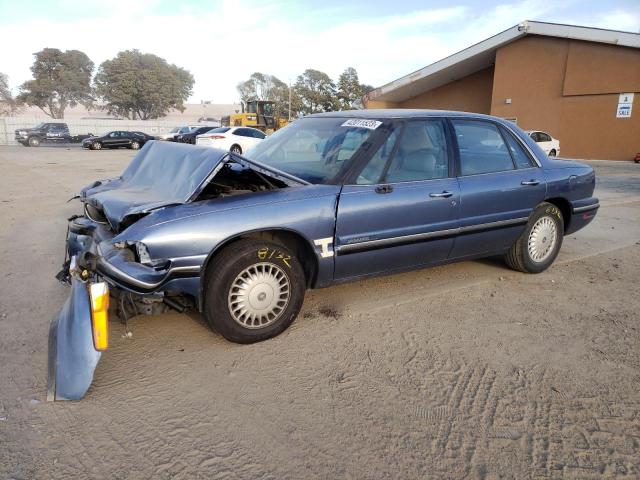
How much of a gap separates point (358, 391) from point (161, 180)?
2086mm

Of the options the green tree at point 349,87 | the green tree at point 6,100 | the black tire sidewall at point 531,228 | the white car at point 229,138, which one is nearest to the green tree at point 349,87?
the green tree at point 349,87

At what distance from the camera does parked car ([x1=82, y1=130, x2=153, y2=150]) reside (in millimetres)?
27156

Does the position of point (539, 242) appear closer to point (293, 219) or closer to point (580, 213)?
point (580, 213)

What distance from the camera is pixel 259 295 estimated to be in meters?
3.04

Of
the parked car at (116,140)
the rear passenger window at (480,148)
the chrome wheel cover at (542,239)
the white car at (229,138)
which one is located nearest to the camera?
the rear passenger window at (480,148)

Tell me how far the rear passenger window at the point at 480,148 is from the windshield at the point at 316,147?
84cm

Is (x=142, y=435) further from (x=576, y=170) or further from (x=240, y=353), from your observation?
(x=576, y=170)

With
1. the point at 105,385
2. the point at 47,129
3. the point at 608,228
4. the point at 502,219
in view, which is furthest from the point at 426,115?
the point at 47,129

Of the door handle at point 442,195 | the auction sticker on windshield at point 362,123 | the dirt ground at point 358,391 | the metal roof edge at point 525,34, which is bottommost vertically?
the dirt ground at point 358,391

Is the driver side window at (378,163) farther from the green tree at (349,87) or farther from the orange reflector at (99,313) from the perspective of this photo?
the green tree at (349,87)

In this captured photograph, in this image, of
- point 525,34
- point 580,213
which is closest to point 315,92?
point 525,34

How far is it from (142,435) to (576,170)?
179 inches

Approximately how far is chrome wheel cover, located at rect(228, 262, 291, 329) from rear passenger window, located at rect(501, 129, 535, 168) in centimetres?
257

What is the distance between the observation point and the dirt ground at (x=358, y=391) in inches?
81.7
